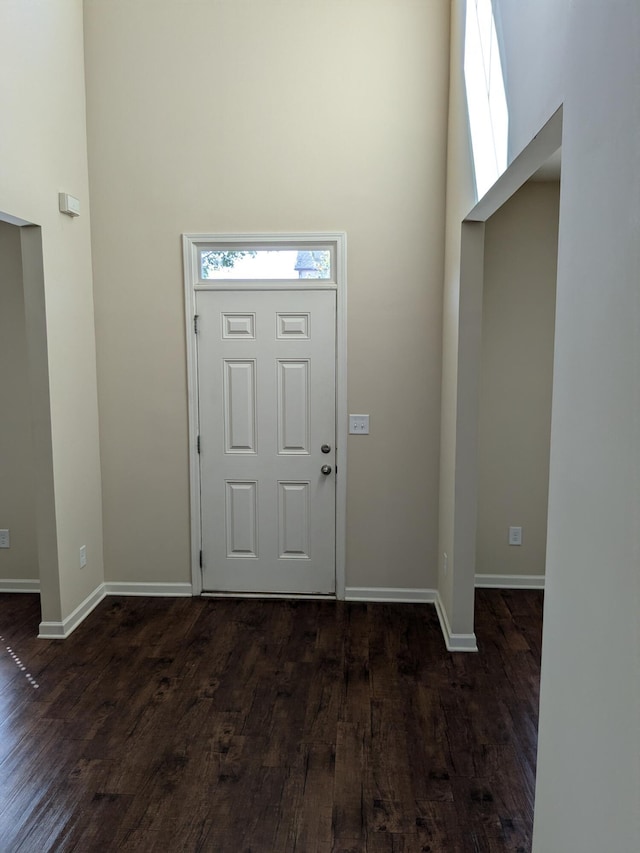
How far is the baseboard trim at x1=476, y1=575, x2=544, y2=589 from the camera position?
430 cm

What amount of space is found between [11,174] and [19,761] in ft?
8.51

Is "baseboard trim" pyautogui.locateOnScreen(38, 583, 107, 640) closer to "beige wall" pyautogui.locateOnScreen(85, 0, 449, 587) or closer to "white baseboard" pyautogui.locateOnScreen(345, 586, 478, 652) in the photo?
"beige wall" pyautogui.locateOnScreen(85, 0, 449, 587)

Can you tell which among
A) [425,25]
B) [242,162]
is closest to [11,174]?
[242,162]

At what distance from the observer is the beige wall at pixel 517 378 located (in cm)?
405

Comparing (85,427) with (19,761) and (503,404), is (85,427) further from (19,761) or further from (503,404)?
(503,404)

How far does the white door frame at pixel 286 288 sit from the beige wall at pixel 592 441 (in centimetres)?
203

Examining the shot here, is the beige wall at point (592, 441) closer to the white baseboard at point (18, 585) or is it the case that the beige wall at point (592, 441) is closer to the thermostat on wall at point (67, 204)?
the thermostat on wall at point (67, 204)

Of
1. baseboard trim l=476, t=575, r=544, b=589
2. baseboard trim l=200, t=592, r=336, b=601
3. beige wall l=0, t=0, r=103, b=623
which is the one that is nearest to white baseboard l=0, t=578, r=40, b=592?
beige wall l=0, t=0, r=103, b=623

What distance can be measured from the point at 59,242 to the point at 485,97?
233 cm

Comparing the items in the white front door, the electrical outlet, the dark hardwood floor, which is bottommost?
the dark hardwood floor

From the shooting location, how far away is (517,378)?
4.16 metres

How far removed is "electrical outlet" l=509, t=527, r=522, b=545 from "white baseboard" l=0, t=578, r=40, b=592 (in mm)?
3179

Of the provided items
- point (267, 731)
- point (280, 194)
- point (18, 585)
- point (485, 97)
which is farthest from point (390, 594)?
point (485, 97)

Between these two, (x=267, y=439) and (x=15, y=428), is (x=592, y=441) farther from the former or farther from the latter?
(x=15, y=428)
